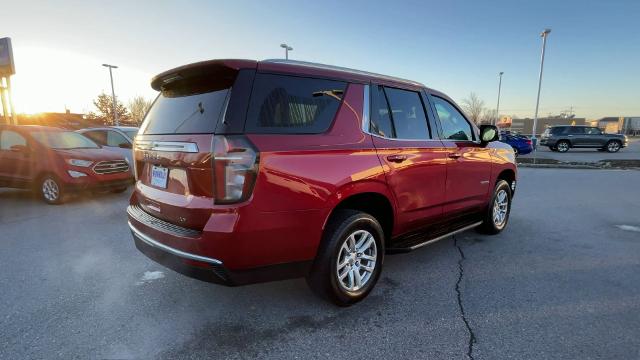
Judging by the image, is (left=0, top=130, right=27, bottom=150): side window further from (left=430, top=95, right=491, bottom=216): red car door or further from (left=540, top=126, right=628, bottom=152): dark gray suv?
(left=540, top=126, right=628, bottom=152): dark gray suv

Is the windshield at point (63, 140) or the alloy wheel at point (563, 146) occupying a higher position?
the windshield at point (63, 140)

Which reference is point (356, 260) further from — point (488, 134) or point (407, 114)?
point (488, 134)

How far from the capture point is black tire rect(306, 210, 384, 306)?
2615 millimetres

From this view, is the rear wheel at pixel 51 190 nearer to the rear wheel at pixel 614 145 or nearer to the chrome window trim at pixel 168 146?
the chrome window trim at pixel 168 146

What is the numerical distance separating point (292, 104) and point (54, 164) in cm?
636

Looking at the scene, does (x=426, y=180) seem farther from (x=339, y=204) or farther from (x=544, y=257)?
(x=544, y=257)

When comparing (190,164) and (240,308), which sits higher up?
(190,164)

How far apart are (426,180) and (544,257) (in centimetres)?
190

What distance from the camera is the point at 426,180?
343 cm

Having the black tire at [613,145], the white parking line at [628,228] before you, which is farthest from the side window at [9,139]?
the black tire at [613,145]

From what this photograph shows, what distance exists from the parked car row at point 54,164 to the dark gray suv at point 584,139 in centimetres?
2569

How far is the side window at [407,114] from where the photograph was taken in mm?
3283

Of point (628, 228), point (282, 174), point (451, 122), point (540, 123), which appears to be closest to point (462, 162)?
point (451, 122)

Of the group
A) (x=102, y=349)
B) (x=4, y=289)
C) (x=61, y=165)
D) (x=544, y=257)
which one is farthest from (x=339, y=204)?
(x=61, y=165)
